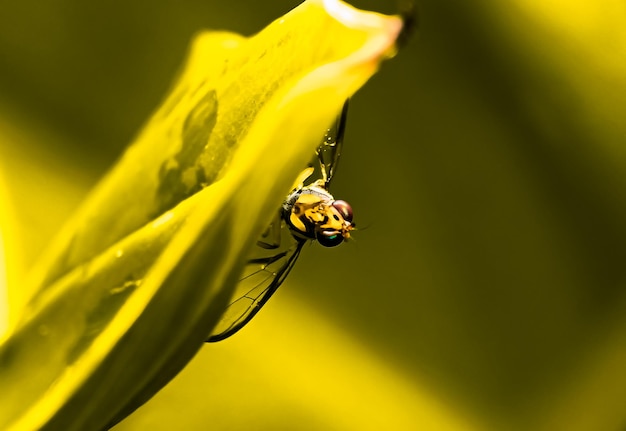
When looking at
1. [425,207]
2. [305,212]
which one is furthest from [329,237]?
[425,207]

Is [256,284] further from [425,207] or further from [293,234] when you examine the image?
[425,207]

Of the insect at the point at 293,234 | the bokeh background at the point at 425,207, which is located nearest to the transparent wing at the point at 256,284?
the insect at the point at 293,234

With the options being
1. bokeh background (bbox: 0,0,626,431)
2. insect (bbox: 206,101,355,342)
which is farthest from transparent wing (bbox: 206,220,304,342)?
bokeh background (bbox: 0,0,626,431)

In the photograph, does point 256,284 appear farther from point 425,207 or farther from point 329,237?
point 425,207

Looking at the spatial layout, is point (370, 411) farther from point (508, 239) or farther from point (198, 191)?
point (198, 191)

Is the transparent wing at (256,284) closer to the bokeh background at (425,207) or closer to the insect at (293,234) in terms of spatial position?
the insect at (293,234)

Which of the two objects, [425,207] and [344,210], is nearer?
[344,210]

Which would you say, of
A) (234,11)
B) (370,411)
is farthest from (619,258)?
(234,11)

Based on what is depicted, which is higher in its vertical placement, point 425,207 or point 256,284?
point 425,207
